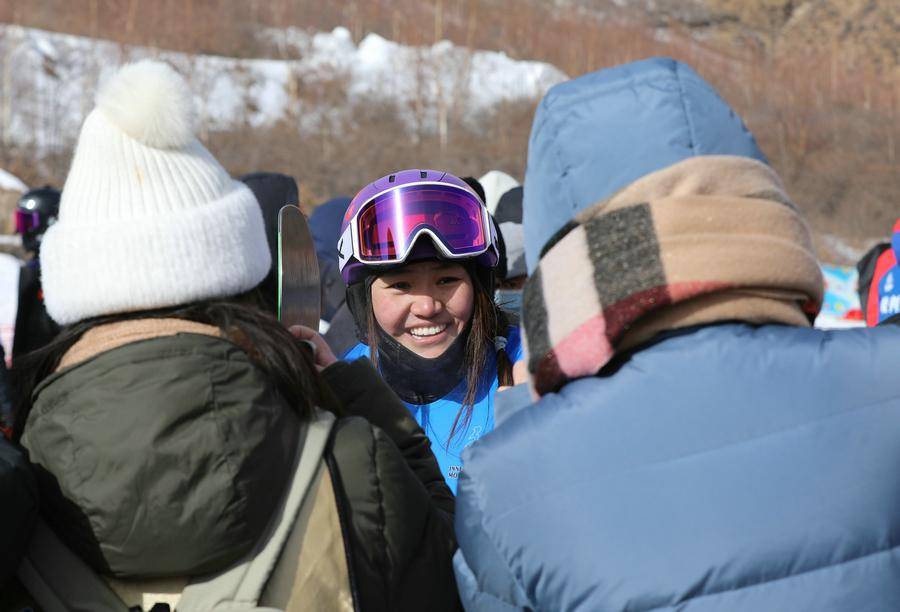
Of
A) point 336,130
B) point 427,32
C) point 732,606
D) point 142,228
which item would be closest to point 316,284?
point 142,228

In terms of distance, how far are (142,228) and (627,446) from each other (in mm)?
884

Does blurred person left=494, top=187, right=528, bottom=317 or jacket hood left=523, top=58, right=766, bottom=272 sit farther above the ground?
jacket hood left=523, top=58, right=766, bottom=272

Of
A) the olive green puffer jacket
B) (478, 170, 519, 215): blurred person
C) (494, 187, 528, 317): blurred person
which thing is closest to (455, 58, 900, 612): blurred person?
the olive green puffer jacket

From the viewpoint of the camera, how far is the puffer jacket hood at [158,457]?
144 centimetres

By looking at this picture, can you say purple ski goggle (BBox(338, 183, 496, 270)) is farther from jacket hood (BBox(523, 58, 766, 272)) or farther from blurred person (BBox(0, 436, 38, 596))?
blurred person (BBox(0, 436, 38, 596))

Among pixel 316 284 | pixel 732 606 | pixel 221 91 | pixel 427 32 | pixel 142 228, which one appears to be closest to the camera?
pixel 732 606

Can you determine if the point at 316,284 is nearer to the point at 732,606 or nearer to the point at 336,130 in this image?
the point at 732,606

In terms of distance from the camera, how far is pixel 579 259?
1.36 metres

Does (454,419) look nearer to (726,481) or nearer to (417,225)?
(417,225)

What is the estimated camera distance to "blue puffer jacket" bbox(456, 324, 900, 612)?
128 cm

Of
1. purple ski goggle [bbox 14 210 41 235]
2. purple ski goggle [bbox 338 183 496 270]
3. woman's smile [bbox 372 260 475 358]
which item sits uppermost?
purple ski goggle [bbox 338 183 496 270]

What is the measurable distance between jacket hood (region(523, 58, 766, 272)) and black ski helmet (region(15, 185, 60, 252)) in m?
6.15

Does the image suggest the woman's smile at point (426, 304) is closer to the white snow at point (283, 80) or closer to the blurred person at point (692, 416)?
the blurred person at point (692, 416)

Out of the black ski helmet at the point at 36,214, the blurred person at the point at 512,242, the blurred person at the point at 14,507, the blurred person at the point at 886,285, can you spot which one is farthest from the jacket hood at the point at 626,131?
the black ski helmet at the point at 36,214
